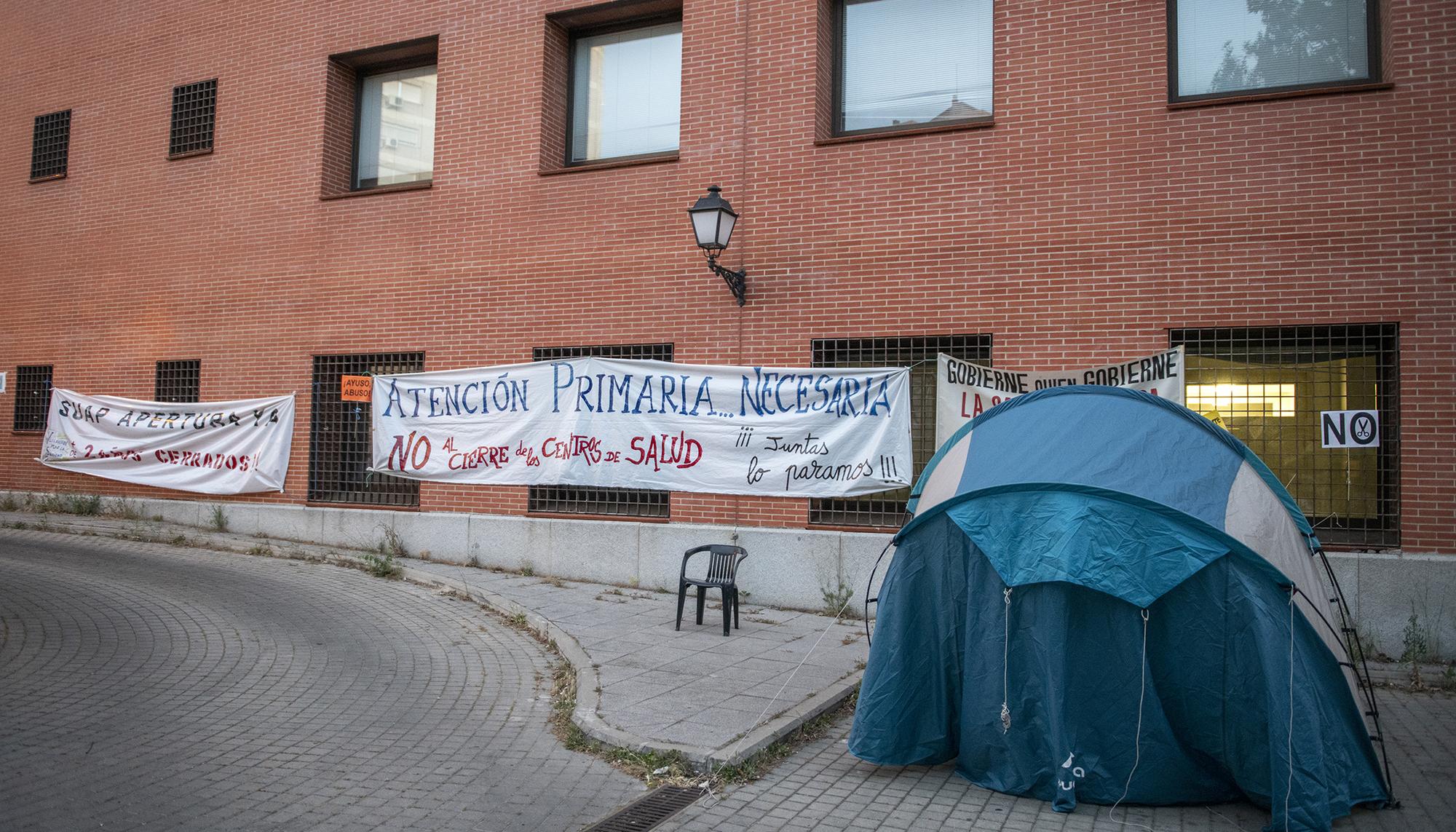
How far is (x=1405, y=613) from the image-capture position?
8.80 meters

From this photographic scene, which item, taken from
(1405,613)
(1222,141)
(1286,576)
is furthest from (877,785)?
(1222,141)

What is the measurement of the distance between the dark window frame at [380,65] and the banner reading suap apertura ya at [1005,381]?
7.89 metres

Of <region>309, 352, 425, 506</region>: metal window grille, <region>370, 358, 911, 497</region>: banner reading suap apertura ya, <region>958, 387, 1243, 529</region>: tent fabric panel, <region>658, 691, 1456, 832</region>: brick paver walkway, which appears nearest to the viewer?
<region>658, 691, 1456, 832</region>: brick paver walkway

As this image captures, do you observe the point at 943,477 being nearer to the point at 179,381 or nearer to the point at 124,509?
Answer: the point at 179,381

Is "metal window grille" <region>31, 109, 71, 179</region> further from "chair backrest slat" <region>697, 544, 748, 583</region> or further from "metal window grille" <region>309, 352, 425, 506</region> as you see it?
"chair backrest slat" <region>697, 544, 748, 583</region>

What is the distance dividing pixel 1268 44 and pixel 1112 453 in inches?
267

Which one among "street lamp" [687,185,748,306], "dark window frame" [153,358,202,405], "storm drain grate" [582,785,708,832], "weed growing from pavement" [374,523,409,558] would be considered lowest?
"storm drain grate" [582,785,708,832]

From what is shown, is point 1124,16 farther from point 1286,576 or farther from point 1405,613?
point 1286,576

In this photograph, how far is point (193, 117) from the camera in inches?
607

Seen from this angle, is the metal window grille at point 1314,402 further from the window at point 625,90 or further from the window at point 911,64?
the window at point 625,90

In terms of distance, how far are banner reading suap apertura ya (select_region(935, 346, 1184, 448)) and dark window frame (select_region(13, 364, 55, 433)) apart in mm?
14781

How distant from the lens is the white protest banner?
1376cm

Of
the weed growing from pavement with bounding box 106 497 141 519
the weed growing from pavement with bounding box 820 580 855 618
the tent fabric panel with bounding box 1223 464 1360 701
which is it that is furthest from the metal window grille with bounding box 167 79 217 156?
the tent fabric panel with bounding box 1223 464 1360 701

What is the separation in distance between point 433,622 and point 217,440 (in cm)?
650
